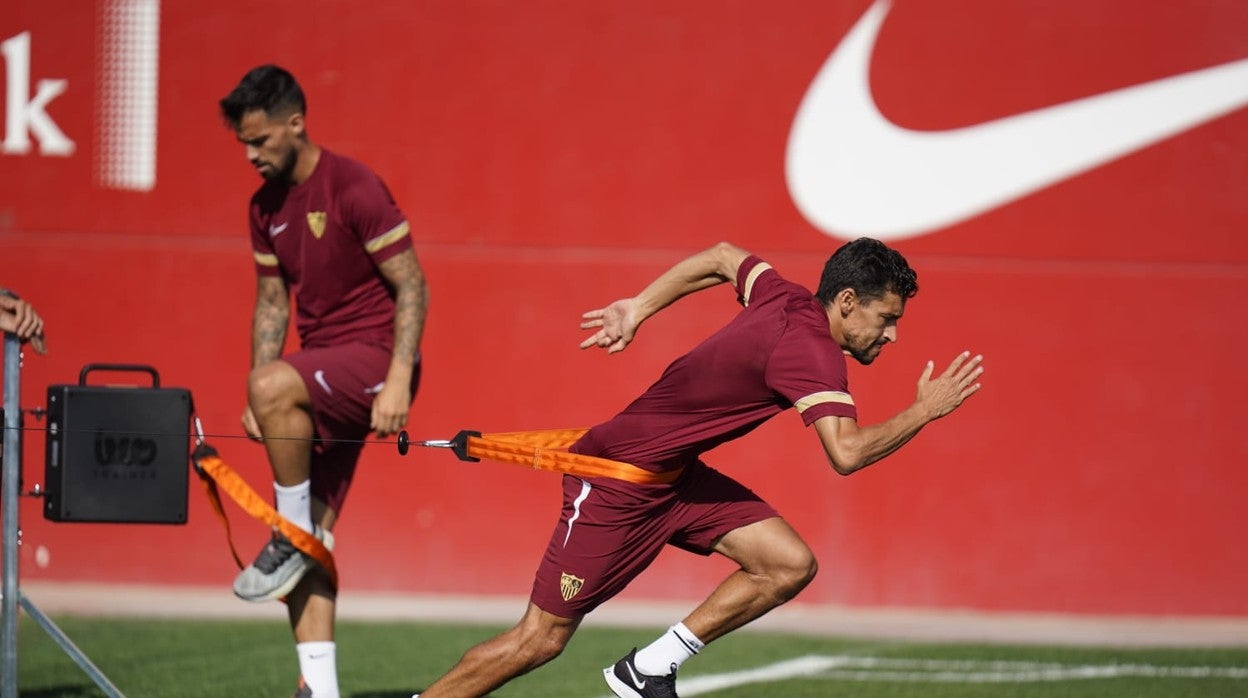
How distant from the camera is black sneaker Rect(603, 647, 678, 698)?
222 inches

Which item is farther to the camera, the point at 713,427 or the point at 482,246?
the point at 482,246

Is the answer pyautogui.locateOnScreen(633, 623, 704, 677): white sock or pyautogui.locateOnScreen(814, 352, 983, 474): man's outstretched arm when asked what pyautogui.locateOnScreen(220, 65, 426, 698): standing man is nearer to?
pyautogui.locateOnScreen(633, 623, 704, 677): white sock

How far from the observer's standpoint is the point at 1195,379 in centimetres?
905

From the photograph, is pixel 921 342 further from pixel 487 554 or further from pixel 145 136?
pixel 145 136

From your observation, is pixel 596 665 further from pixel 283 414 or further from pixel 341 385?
pixel 283 414

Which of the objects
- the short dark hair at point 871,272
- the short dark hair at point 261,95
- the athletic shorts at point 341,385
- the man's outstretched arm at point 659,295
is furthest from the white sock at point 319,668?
the short dark hair at point 871,272

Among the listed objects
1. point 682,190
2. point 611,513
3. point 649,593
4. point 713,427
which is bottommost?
point 649,593

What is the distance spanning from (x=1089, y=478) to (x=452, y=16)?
4553 mm

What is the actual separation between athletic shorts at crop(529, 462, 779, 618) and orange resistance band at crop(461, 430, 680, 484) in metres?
0.04

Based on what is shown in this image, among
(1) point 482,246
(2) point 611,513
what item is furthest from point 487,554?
(2) point 611,513

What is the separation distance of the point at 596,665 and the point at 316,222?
2667 millimetres

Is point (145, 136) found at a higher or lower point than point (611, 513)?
higher

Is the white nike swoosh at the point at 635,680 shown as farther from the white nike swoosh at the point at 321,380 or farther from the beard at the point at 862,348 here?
the white nike swoosh at the point at 321,380

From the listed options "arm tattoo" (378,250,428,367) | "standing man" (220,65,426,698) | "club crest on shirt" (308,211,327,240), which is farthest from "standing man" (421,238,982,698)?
"club crest on shirt" (308,211,327,240)
